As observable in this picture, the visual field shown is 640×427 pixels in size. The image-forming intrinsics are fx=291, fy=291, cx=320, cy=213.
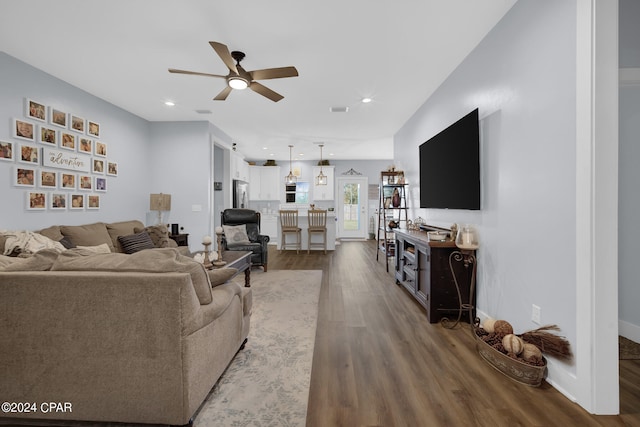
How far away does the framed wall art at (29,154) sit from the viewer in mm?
3313

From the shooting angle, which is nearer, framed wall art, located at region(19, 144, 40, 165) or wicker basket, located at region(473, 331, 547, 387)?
wicker basket, located at region(473, 331, 547, 387)

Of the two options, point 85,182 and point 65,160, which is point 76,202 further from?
point 65,160

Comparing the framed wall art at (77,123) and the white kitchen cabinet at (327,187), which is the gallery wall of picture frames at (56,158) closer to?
the framed wall art at (77,123)

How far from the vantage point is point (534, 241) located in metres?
2.11

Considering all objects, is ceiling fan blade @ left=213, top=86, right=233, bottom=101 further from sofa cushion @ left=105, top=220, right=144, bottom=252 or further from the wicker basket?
the wicker basket

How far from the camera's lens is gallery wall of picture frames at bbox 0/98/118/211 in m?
3.32

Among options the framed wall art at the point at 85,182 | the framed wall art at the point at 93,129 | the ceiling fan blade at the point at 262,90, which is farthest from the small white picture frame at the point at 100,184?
the ceiling fan blade at the point at 262,90

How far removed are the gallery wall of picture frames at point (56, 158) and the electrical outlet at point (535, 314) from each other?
17.0ft

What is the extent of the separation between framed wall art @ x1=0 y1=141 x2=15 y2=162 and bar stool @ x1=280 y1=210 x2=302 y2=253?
4649 millimetres

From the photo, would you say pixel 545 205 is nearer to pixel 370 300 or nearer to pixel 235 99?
pixel 370 300

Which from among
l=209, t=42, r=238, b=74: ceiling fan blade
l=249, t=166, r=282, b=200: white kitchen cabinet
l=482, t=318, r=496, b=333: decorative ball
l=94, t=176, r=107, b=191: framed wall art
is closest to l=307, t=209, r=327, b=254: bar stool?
l=249, t=166, r=282, b=200: white kitchen cabinet

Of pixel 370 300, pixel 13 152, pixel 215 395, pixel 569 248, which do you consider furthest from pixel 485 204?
pixel 13 152

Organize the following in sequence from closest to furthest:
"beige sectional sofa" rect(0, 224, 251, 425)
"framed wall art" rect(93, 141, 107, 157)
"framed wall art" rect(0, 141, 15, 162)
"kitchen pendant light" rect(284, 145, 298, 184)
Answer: "beige sectional sofa" rect(0, 224, 251, 425) < "framed wall art" rect(0, 141, 15, 162) < "framed wall art" rect(93, 141, 107, 157) < "kitchen pendant light" rect(284, 145, 298, 184)

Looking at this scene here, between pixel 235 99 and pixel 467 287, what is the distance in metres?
4.01
